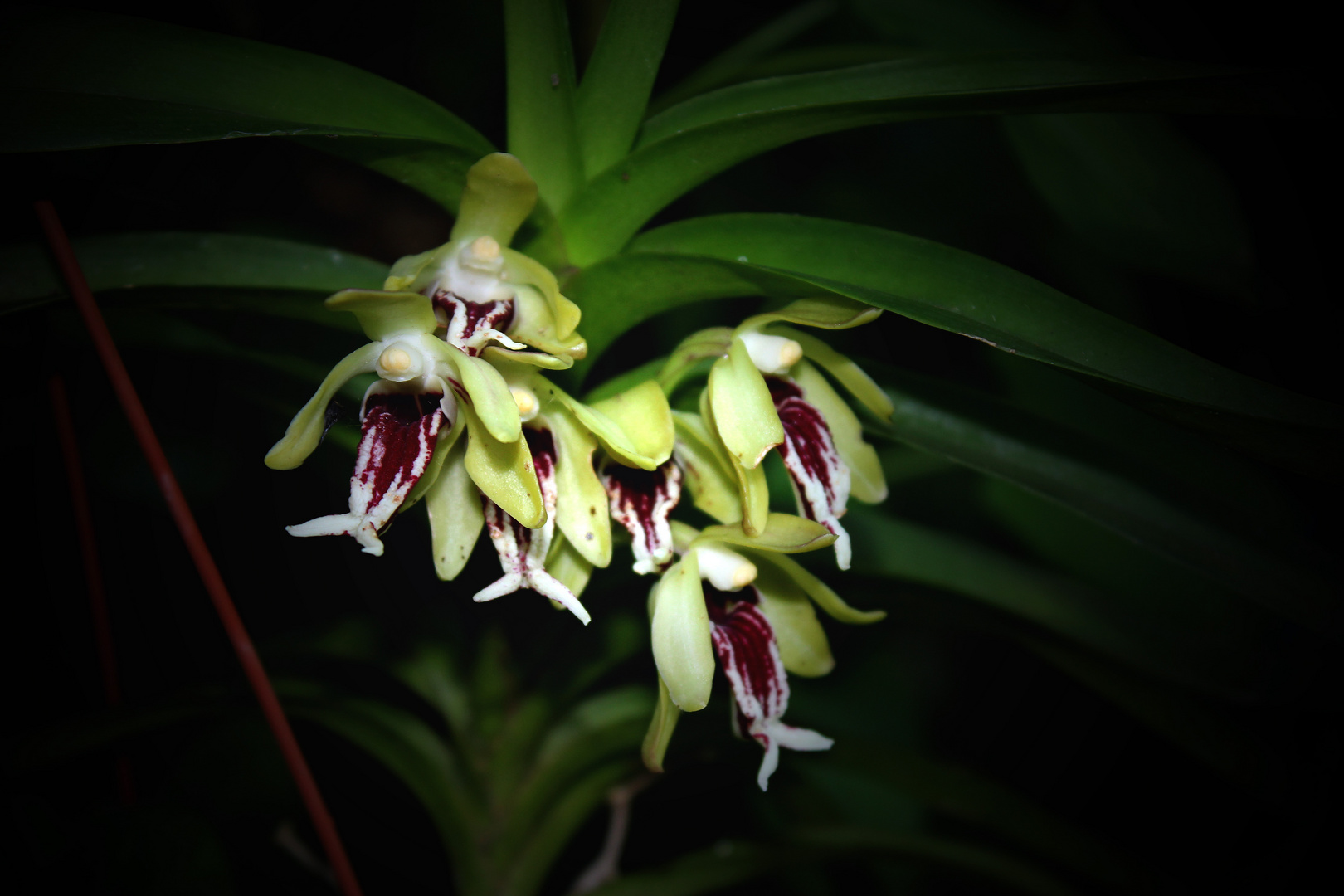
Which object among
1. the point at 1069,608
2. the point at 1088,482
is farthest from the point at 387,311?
the point at 1069,608

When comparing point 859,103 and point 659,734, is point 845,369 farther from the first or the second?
point 659,734

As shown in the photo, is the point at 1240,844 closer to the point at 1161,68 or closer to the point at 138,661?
the point at 1161,68

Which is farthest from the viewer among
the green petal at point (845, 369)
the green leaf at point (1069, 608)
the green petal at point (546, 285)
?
the green leaf at point (1069, 608)

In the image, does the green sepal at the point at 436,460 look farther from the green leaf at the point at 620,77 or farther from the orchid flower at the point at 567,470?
the green leaf at the point at 620,77

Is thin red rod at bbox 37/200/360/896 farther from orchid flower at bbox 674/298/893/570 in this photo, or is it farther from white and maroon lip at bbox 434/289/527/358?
orchid flower at bbox 674/298/893/570

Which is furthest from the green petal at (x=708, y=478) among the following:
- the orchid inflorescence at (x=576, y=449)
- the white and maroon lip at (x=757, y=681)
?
the white and maroon lip at (x=757, y=681)

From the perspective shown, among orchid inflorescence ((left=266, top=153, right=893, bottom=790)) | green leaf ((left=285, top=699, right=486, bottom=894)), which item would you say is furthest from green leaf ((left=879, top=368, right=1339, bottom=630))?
green leaf ((left=285, top=699, right=486, bottom=894))
